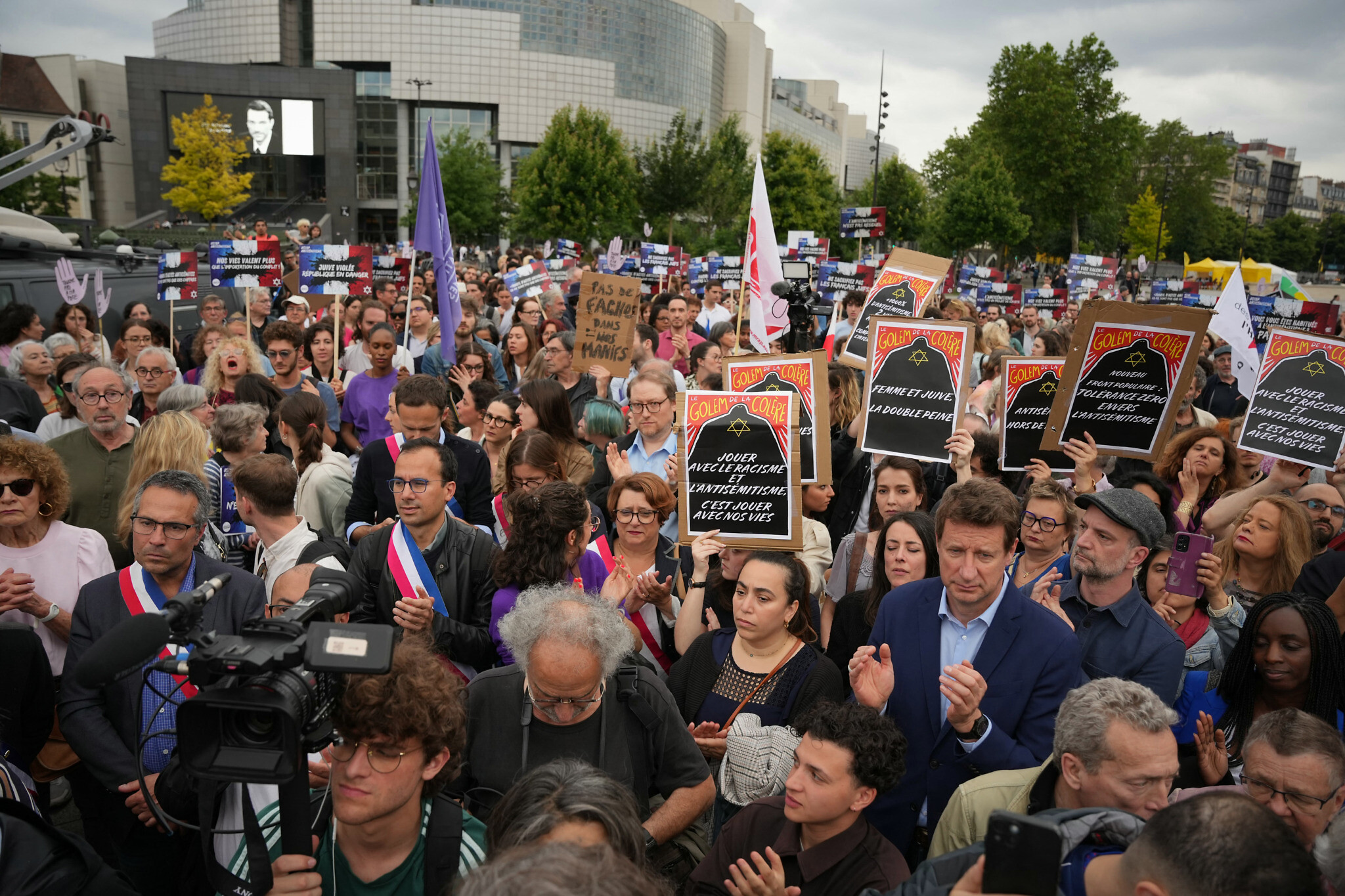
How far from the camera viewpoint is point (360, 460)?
5406mm

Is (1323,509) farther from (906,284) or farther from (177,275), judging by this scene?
(177,275)

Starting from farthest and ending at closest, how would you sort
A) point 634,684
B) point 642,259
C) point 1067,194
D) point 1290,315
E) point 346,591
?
1. point 1067,194
2. point 642,259
3. point 1290,315
4. point 634,684
5. point 346,591

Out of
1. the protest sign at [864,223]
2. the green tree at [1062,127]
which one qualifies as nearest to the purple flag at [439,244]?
the protest sign at [864,223]

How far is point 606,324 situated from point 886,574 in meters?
4.56

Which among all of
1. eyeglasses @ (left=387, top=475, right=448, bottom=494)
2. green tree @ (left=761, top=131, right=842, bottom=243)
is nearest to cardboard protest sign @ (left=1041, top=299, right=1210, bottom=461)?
eyeglasses @ (left=387, top=475, right=448, bottom=494)

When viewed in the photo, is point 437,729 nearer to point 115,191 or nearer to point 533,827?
point 533,827

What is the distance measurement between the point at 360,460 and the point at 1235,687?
4.54 meters

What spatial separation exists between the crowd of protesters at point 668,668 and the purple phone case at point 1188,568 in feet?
0.17

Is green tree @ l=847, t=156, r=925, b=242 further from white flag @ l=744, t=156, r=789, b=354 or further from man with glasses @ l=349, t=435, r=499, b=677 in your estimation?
man with glasses @ l=349, t=435, r=499, b=677

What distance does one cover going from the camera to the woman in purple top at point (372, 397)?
25.2 feet

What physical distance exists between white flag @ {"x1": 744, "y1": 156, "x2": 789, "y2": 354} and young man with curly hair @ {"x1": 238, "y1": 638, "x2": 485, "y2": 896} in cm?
621

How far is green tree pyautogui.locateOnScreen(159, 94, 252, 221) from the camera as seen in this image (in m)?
46.8

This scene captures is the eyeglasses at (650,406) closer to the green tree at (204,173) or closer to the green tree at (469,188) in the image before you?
the green tree at (204,173)

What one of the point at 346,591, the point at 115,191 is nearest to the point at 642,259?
the point at 346,591
